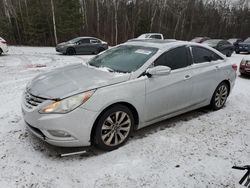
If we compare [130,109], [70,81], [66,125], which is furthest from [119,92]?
[66,125]

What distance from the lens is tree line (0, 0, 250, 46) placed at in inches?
1119

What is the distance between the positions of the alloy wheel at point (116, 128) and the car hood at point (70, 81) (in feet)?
1.61

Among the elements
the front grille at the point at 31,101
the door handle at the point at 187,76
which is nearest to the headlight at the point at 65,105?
the front grille at the point at 31,101

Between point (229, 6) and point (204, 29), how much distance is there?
817 cm

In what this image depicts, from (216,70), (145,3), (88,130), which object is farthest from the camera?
(145,3)

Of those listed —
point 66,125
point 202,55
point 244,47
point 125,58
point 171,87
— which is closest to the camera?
point 66,125

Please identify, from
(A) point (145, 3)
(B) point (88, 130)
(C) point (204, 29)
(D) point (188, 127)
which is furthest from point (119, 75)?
(C) point (204, 29)

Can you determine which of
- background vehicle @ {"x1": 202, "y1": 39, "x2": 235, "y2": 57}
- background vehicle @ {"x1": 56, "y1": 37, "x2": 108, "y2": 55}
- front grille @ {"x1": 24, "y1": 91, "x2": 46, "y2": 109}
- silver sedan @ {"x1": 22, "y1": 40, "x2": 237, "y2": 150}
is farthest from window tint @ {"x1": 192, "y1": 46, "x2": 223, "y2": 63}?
background vehicle @ {"x1": 202, "y1": 39, "x2": 235, "y2": 57}

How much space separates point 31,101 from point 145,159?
178cm

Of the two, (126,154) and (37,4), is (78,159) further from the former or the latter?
(37,4)

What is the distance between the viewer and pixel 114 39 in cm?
3500

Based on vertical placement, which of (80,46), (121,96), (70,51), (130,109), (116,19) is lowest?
(70,51)

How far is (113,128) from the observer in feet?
11.7

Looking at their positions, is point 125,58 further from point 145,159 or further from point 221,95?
point 221,95
